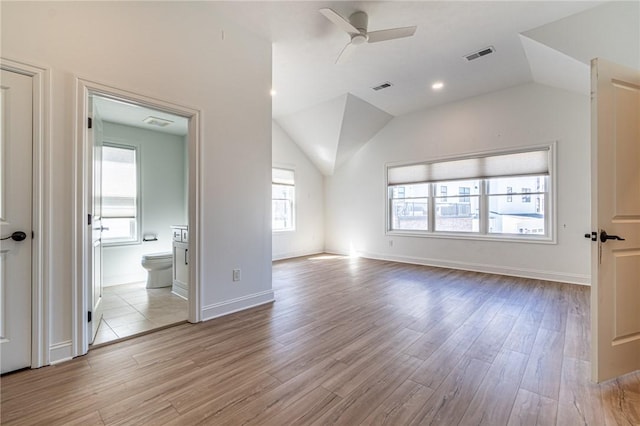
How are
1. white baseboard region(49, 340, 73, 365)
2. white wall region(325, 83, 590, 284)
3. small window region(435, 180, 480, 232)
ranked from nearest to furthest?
white baseboard region(49, 340, 73, 365) < white wall region(325, 83, 590, 284) < small window region(435, 180, 480, 232)

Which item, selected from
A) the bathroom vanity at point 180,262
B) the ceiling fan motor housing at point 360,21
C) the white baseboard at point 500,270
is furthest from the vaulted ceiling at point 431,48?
the white baseboard at point 500,270

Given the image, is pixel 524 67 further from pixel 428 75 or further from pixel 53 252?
pixel 53 252

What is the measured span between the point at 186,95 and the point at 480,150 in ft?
15.6

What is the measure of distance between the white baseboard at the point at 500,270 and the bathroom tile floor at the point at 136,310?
4343 millimetres

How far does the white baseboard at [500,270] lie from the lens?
4.28 metres

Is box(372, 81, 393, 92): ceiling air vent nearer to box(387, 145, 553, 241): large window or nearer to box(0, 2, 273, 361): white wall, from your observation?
box(387, 145, 553, 241): large window

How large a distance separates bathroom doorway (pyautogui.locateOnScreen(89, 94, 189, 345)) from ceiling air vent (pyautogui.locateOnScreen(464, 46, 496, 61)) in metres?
4.08

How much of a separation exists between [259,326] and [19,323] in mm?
1710

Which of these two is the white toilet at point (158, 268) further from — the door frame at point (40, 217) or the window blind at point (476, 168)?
the window blind at point (476, 168)

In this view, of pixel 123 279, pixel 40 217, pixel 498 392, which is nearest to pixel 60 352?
pixel 40 217

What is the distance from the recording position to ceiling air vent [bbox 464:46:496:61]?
3.60 metres

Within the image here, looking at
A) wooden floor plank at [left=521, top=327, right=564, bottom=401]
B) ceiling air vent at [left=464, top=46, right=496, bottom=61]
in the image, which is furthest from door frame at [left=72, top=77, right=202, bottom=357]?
ceiling air vent at [left=464, top=46, right=496, bottom=61]

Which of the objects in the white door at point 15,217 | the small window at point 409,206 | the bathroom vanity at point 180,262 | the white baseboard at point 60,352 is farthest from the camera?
the small window at point 409,206

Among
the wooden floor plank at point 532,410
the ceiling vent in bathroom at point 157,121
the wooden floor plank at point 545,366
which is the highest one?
the ceiling vent in bathroom at point 157,121
